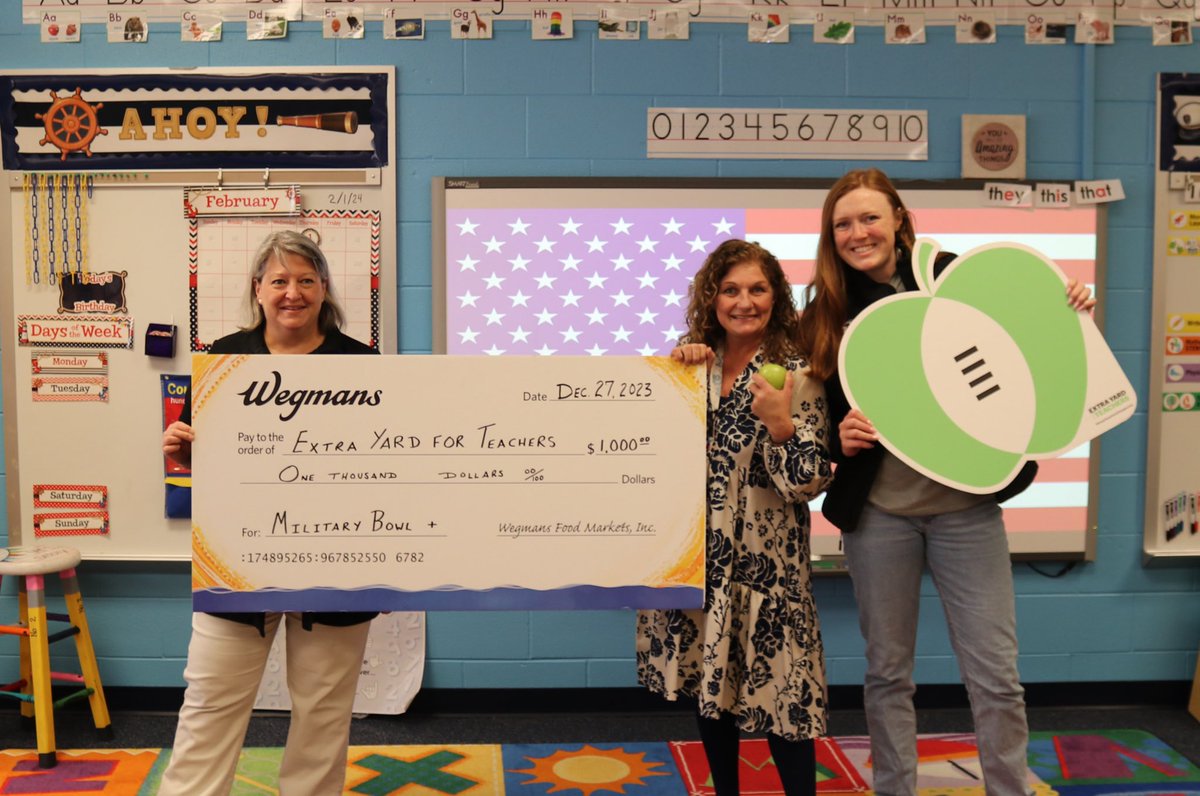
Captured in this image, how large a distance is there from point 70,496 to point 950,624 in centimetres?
252

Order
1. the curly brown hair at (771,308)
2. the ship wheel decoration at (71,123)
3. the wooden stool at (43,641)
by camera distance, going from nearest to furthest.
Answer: the curly brown hair at (771,308) → the wooden stool at (43,641) → the ship wheel decoration at (71,123)

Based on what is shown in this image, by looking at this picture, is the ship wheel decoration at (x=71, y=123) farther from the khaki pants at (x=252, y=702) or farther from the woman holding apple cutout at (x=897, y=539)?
the woman holding apple cutout at (x=897, y=539)

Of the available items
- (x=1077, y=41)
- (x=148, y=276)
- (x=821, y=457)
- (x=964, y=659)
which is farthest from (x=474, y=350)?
(x=1077, y=41)

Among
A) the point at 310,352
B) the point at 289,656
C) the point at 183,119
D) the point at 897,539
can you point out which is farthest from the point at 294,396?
the point at 183,119

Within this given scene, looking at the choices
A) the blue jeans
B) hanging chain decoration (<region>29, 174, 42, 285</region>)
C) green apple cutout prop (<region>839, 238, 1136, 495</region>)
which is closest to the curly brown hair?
green apple cutout prop (<region>839, 238, 1136, 495</region>)

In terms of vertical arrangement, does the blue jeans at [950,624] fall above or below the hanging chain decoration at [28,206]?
below

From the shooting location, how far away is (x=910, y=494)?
1.88 metres

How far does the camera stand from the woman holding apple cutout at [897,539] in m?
1.87

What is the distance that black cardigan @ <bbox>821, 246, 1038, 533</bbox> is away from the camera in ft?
6.23

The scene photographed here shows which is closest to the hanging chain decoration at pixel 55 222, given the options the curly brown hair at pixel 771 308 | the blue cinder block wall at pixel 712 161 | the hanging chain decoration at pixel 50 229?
the hanging chain decoration at pixel 50 229

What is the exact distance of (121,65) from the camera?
110 inches

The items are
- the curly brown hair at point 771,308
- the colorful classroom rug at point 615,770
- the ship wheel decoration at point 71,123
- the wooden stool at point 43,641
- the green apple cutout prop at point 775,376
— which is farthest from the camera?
the ship wheel decoration at point 71,123

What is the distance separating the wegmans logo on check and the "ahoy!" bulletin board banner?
4.02 feet

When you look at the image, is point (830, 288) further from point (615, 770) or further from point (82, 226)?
point (82, 226)
